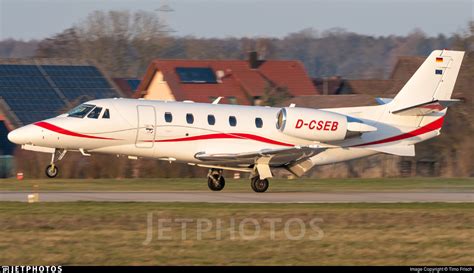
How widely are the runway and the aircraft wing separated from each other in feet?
3.26

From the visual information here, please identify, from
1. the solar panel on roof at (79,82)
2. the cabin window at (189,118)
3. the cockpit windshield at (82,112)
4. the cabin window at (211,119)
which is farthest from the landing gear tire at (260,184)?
the solar panel on roof at (79,82)

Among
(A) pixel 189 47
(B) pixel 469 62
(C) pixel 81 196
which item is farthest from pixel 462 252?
(A) pixel 189 47

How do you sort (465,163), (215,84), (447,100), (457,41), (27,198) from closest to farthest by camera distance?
(27,198), (447,100), (465,163), (457,41), (215,84)

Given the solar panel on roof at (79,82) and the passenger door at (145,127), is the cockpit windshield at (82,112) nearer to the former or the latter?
the passenger door at (145,127)

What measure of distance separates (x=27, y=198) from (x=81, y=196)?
1605 millimetres

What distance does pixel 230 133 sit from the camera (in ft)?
91.2

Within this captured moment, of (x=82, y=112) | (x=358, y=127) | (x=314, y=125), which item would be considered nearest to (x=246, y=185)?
(x=314, y=125)

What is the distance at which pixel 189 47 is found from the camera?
13388 centimetres

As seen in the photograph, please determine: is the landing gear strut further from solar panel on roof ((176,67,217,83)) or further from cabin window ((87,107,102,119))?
solar panel on roof ((176,67,217,83))

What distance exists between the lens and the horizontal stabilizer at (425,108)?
28656mm

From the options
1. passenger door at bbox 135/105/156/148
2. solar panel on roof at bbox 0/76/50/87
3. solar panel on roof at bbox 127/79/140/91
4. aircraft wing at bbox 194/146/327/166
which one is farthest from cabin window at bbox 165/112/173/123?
solar panel on roof at bbox 127/79/140/91

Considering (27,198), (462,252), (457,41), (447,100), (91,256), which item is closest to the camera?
(91,256)

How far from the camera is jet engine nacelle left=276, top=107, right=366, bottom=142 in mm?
27672

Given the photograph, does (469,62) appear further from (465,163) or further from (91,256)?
(91,256)
